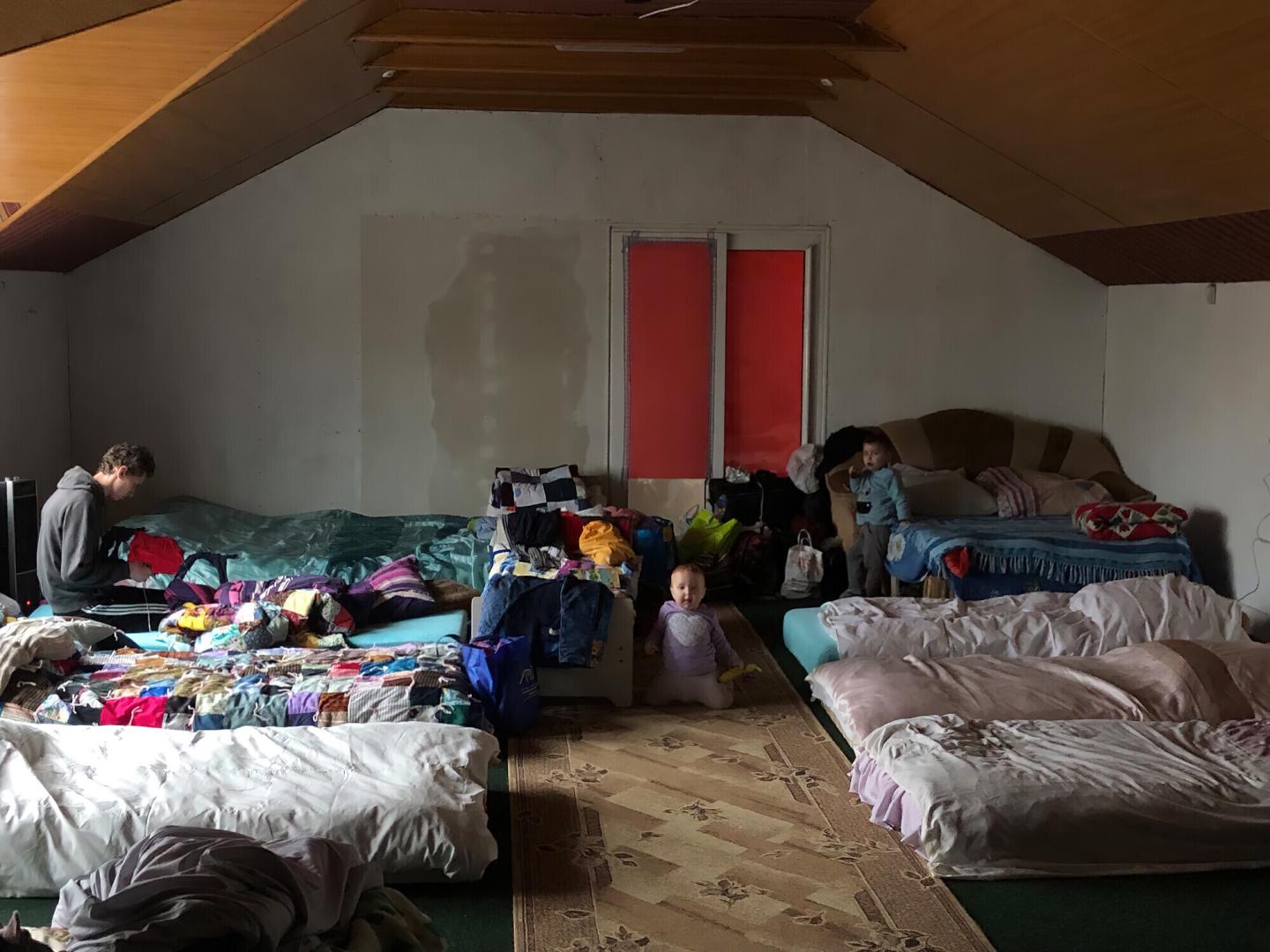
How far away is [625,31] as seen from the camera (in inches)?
212

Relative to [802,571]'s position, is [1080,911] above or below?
below

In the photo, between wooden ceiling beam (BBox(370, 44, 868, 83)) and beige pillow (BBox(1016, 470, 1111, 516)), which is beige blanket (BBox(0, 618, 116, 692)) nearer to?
wooden ceiling beam (BBox(370, 44, 868, 83))

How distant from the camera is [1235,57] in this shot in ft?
12.4

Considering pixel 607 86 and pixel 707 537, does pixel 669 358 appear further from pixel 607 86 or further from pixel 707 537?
pixel 607 86

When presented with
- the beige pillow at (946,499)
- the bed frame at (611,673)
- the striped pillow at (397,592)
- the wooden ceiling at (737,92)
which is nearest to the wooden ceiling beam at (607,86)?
the wooden ceiling at (737,92)

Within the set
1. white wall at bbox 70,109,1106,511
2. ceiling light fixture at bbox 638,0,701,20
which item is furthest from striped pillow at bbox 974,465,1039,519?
ceiling light fixture at bbox 638,0,701,20

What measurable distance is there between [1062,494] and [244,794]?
484 cm

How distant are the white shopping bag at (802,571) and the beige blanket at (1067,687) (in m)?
2.09

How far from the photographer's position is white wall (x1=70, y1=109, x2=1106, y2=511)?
6.98 meters

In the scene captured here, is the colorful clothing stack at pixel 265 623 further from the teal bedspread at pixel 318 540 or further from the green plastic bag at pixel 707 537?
the green plastic bag at pixel 707 537

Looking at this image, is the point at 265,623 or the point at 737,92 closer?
the point at 265,623

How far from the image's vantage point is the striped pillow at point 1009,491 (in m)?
6.61

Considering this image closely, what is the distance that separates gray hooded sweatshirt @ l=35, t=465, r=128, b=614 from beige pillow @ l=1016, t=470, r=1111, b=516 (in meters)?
4.61

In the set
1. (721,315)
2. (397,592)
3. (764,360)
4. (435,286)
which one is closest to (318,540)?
(397,592)
